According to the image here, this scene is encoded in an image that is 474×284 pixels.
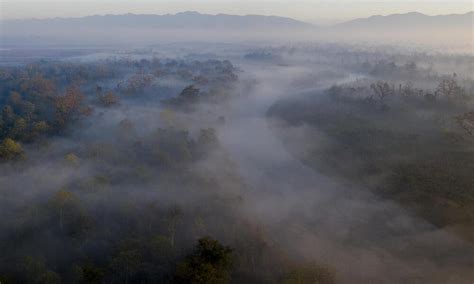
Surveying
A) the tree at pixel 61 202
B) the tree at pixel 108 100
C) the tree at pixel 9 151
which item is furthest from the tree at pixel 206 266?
the tree at pixel 108 100

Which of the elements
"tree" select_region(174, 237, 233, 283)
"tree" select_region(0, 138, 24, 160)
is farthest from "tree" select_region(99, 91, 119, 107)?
"tree" select_region(174, 237, 233, 283)

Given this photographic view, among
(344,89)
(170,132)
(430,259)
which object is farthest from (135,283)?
(344,89)

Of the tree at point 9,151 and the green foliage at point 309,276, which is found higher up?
the tree at point 9,151

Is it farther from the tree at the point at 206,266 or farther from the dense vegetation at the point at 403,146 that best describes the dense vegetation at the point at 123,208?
the dense vegetation at the point at 403,146

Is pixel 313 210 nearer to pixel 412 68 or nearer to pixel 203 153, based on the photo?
pixel 203 153

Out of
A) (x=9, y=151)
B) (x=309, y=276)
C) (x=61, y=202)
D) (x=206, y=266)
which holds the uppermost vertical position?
(x=9, y=151)

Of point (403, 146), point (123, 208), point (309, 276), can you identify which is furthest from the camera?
point (403, 146)

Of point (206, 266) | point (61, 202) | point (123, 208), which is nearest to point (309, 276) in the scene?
point (206, 266)

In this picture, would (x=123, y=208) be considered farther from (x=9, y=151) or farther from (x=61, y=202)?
(x=9, y=151)

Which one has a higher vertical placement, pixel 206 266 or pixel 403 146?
pixel 206 266

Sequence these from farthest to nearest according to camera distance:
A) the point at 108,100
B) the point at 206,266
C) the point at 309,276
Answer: the point at 108,100 → the point at 309,276 → the point at 206,266
